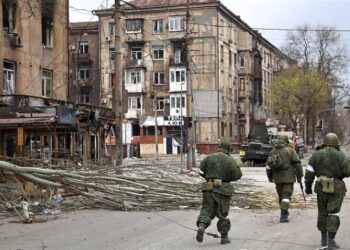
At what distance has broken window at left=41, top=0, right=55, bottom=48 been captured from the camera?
3022 cm

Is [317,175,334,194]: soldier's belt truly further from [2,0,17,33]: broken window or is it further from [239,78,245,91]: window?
[239,78,245,91]: window

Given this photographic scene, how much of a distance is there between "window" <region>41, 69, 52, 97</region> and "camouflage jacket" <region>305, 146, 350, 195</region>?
2292 centimetres

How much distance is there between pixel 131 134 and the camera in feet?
209

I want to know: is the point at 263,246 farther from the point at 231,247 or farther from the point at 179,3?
the point at 179,3

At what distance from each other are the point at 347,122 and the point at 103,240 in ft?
468

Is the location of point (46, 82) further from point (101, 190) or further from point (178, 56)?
point (178, 56)

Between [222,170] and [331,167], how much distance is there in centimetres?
165

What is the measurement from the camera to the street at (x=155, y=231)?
364 inches

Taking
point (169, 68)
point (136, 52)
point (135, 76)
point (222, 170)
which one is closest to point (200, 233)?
point (222, 170)

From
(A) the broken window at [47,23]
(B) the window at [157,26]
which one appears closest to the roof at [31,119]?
(A) the broken window at [47,23]

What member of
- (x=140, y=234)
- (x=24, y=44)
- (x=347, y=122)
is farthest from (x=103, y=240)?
(x=347, y=122)

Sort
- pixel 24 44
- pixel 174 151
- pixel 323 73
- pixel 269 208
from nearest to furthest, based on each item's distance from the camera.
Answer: pixel 269 208, pixel 24 44, pixel 174 151, pixel 323 73

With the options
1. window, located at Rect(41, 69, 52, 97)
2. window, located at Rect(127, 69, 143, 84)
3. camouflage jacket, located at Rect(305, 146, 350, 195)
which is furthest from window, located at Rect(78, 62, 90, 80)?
camouflage jacket, located at Rect(305, 146, 350, 195)

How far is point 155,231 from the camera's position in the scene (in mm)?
10719
